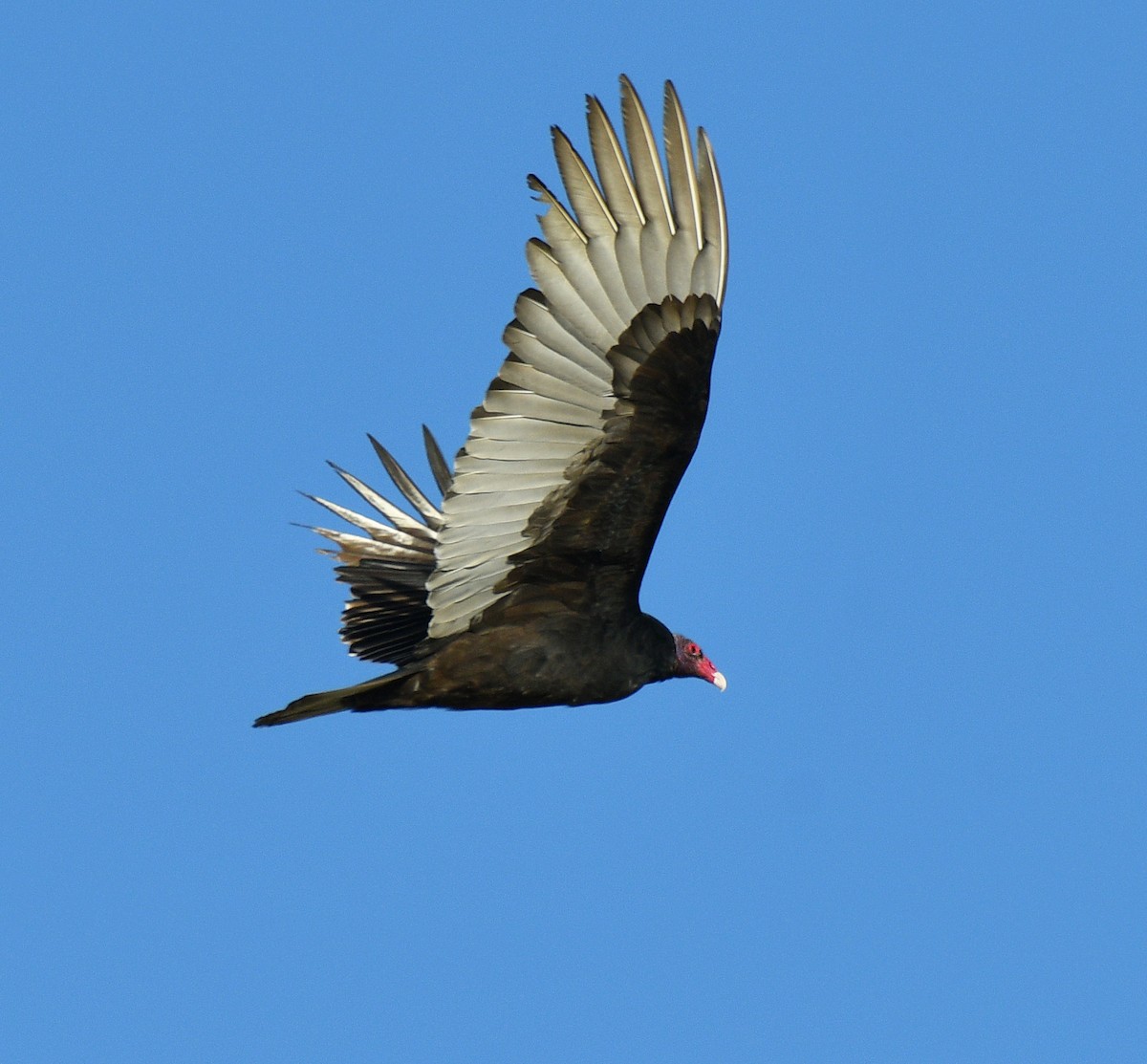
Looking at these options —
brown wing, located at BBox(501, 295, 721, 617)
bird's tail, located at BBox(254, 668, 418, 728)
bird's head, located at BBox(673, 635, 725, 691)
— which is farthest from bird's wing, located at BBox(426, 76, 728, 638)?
bird's head, located at BBox(673, 635, 725, 691)

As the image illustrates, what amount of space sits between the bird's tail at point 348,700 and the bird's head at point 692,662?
141cm

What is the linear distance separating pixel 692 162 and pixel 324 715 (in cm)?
283

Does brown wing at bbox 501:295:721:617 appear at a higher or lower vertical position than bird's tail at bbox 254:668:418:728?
higher

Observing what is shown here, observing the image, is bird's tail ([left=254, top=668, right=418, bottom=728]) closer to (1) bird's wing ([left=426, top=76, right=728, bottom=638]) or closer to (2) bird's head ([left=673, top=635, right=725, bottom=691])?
(1) bird's wing ([left=426, top=76, right=728, bottom=638])

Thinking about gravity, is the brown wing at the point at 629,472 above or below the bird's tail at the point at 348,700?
above

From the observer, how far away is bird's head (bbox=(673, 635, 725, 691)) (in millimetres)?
8531

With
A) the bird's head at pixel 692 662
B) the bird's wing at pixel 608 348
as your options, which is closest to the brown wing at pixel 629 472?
the bird's wing at pixel 608 348

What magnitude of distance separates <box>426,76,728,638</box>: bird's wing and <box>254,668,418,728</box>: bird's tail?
2.68 feet

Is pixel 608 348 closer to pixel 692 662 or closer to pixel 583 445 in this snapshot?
pixel 583 445

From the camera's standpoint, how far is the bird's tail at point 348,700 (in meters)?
7.57

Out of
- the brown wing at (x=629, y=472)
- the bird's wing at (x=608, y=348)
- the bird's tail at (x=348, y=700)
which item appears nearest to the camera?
the bird's wing at (x=608, y=348)

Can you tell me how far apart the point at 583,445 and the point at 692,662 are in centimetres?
192

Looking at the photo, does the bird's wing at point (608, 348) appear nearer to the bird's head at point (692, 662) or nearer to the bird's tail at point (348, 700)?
the bird's tail at point (348, 700)

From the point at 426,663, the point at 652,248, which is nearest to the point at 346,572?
the point at 426,663
